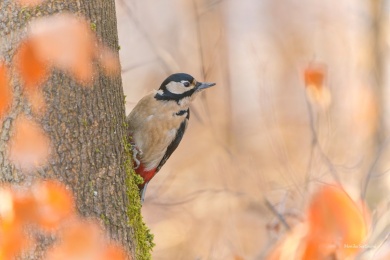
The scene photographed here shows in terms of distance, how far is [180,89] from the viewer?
2.95 meters

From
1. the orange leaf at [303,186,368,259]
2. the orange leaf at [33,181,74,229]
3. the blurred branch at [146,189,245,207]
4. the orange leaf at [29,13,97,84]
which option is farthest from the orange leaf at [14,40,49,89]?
the blurred branch at [146,189,245,207]

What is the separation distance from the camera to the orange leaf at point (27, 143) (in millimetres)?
2018

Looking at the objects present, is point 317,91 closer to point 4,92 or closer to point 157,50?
point 4,92

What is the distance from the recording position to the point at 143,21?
21.5 ft

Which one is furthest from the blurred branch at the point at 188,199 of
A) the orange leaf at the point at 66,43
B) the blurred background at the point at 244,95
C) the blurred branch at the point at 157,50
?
the orange leaf at the point at 66,43

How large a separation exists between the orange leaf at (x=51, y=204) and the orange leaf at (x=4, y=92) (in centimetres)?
26

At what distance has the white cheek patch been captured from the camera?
295 cm

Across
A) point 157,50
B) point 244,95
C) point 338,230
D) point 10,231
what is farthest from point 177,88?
point 244,95

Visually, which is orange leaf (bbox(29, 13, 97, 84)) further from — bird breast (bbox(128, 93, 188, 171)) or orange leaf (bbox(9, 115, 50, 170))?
bird breast (bbox(128, 93, 188, 171))

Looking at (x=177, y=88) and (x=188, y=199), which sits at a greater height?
(x=177, y=88)

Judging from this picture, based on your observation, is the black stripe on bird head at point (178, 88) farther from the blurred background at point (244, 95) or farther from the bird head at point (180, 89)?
the blurred background at point (244, 95)

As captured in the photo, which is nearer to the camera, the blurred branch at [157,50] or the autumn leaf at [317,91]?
the autumn leaf at [317,91]

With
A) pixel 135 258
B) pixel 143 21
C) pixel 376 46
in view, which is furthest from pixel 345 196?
pixel 143 21

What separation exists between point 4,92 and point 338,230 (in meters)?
1.44
